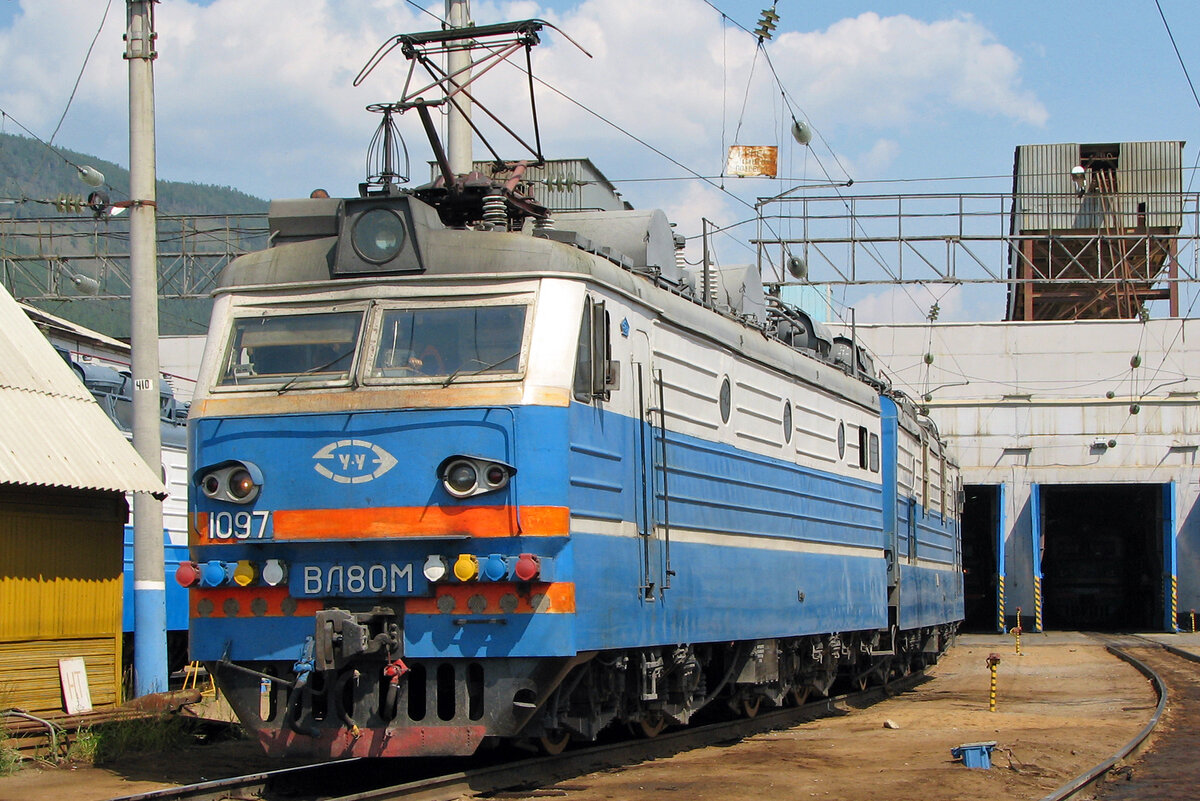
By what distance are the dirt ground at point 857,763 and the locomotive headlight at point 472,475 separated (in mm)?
1986

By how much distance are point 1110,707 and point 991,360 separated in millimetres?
26628

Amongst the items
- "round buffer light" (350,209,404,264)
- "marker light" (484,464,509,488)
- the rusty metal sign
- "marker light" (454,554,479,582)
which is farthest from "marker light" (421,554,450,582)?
the rusty metal sign

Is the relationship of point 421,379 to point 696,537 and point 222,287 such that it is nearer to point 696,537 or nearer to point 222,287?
point 222,287

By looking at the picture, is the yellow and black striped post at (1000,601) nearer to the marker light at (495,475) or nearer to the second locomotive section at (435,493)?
the second locomotive section at (435,493)

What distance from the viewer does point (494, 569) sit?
867cm

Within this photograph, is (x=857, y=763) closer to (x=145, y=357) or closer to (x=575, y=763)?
(x=575, y=763)

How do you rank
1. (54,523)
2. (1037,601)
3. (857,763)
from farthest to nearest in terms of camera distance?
1. (1037,601)
2. (54,523)
3. (857,763)

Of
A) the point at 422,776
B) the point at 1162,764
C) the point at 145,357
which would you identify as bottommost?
the point at 1162,764

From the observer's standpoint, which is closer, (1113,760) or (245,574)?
(245,574)

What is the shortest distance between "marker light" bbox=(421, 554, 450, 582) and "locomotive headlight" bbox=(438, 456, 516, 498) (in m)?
0.41

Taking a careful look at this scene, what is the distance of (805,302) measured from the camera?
168 ft

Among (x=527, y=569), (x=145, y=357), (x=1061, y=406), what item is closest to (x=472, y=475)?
(x=527, y=569)

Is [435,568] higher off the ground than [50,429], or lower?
lower

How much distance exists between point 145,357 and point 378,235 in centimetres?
546
